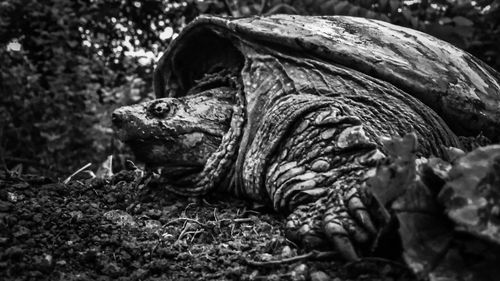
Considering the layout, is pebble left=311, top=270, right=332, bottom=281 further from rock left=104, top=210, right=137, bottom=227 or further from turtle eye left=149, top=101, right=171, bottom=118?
turtle eye left=149, top=101, right=171, bottom=118

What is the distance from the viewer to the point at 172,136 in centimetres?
259

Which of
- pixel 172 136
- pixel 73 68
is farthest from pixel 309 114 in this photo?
pixel 73 68

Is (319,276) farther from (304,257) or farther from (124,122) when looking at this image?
(124,122)

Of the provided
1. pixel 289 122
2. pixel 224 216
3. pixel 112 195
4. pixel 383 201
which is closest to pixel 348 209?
pixel 383 201

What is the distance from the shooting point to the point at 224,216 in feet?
7.52

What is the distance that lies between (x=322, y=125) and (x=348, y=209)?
49cm

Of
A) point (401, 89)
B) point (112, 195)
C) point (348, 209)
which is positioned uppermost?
point (401, 89)

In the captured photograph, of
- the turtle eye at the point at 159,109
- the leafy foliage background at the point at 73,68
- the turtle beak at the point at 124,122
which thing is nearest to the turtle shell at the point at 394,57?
the turtle eye at the point at 159,109

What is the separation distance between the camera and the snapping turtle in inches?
74.6

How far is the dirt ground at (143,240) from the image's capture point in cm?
158

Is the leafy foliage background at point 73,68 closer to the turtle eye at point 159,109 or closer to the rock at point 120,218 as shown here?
the turtle eye at point 159,109

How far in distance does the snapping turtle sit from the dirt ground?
10cm

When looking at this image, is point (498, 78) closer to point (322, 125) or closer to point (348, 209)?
point (322, 125)

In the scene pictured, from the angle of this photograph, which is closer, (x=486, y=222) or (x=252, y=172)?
(x=486, y=222)
